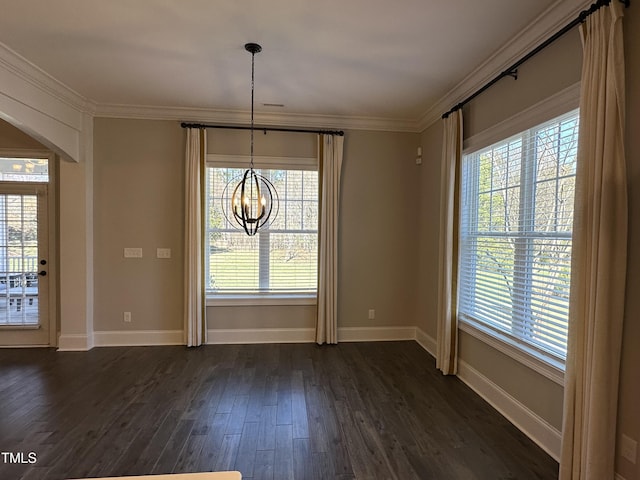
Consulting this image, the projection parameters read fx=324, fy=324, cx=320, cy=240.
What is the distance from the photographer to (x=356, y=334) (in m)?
4.44

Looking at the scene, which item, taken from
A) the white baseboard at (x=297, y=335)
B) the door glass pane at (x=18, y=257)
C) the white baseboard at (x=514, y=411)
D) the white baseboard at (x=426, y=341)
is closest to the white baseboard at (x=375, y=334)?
the white baseboard at (x=297, y=335)

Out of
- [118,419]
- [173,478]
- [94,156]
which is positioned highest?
[94,156]

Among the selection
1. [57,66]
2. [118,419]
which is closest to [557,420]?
[118,419]

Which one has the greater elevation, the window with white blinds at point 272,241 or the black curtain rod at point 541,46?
the black curtain rod at point 541,46

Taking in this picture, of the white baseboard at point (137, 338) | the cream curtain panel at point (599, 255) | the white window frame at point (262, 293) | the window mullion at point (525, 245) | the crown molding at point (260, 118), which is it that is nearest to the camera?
the cream curtain panel at point (599, 255)

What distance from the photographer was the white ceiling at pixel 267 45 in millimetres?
2195

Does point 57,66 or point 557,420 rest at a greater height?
point 57,66

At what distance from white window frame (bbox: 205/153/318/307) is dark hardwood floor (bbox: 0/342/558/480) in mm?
726

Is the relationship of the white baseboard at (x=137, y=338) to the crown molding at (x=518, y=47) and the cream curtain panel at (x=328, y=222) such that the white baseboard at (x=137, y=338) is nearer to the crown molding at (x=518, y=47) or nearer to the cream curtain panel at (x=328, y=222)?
the cream curtain panel at (x=328, y=222)

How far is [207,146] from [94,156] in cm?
136

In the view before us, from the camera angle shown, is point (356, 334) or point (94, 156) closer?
point (94, 156)

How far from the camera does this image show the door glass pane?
3.94 meters

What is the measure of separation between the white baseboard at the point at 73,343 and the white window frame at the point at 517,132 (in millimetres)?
4404

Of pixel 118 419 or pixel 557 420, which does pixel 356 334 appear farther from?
pixel 118 419
